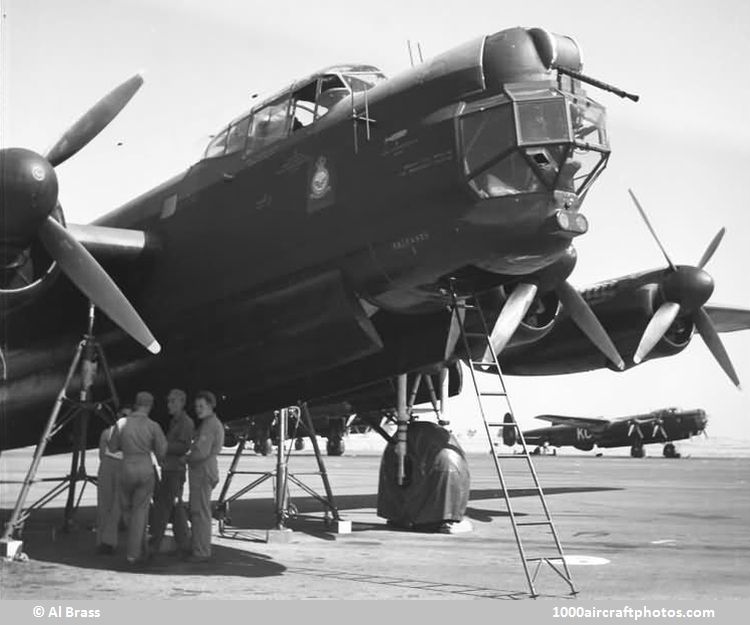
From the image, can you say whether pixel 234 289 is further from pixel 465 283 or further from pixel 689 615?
pixel 689 615

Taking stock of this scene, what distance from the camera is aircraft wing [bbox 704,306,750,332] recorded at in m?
20.2

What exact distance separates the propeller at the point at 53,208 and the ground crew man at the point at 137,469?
99 cm

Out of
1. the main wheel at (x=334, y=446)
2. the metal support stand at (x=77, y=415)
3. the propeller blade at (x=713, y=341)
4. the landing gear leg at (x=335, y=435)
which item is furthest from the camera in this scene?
→ the main wheel at (x=334, y=446)

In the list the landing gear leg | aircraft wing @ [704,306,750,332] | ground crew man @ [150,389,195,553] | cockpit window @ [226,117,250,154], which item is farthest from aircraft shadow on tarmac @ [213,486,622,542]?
the landing gear leg

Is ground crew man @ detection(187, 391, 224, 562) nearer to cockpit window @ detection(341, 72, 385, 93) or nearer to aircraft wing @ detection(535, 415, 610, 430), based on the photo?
cockpit window @ detection(341, 72, 385, 93)

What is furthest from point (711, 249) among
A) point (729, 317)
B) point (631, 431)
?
point (631, 431)

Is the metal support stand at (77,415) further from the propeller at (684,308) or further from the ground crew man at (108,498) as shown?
the propeller at (684,308)

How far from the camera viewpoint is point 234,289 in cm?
1163

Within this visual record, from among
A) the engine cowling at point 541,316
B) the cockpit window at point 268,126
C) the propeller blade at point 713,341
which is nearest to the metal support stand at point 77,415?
the cockpit window at point 268,126

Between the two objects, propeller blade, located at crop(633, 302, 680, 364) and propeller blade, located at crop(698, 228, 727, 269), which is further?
propeller blade, located at crop(698, 228, 727, 269)

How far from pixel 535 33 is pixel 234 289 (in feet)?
16.9

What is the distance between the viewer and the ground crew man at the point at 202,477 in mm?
10586

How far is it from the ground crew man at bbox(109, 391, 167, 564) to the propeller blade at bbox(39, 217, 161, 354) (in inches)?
38.5

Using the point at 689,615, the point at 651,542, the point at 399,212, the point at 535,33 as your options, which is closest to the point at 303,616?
the point at 689,615
